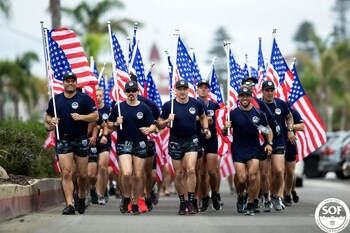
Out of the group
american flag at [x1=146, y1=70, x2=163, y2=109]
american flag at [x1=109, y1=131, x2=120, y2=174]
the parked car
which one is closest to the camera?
american flag at [x1=109, y1=131, x2=120, y2=174]

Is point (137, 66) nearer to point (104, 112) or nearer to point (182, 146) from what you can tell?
point (104, 112)

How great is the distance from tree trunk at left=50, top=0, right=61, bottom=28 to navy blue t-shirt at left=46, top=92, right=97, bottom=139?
11678 mm

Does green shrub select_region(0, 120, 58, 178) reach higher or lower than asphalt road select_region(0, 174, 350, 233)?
higher

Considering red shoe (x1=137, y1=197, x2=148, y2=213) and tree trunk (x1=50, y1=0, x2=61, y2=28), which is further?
tree trunk (x1=50, y1=0, x2=61, y2=28)

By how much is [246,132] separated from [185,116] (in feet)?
3.49

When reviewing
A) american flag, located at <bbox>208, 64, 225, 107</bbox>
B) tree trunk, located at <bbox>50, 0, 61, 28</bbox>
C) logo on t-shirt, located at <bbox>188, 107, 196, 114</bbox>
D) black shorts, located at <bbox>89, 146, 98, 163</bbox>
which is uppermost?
tree trunk, located at <bbox>50, 0, 61, 28</bbox>

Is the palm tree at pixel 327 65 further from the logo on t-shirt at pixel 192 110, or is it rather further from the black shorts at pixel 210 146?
the logo on t-shirt at pixel 192 110

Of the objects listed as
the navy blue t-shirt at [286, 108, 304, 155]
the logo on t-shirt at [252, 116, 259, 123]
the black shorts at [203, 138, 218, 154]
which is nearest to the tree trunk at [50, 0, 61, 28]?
the navy blue t-shirt at [286, 108, 304, 155]

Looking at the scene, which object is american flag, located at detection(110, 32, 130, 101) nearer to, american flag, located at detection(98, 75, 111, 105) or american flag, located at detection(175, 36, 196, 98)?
american flag, located at detection(175, 36, 196, 98)

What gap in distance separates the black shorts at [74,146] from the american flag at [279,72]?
20.9ft

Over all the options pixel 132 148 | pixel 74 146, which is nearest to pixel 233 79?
pixel 132 148

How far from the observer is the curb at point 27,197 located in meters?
15.4

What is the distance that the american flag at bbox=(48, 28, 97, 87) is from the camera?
19.0 metres

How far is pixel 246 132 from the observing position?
57.5ft
